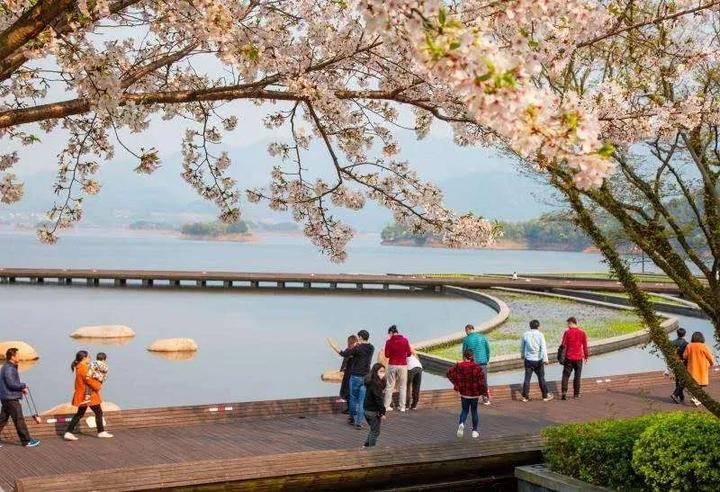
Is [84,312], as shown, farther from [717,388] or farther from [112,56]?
[112,56]

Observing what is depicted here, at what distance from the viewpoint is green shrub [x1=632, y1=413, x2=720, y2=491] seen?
13367 millimetres

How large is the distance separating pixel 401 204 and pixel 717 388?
50.2ft

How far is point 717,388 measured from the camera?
24.6m

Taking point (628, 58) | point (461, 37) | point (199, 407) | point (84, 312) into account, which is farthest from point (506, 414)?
point (84, 312)

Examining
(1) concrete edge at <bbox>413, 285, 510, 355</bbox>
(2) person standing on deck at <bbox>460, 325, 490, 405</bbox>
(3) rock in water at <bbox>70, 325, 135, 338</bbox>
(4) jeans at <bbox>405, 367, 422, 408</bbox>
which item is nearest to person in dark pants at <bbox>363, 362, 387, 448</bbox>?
(4) jeans at <bbox>405, 367, 422, 408</bbox>

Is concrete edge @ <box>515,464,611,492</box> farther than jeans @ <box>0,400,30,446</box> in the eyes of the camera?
No

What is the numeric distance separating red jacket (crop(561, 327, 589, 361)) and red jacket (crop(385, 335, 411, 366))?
4.47m

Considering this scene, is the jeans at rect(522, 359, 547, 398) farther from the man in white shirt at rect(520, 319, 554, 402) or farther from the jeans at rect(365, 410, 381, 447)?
the jeans at rect(365, 410, 381, 447)

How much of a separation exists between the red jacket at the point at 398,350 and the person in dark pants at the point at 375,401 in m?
2.73

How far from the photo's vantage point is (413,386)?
19969 millimetres

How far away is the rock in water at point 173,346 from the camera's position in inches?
1603

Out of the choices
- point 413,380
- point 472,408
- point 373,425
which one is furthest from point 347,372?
point 472,408

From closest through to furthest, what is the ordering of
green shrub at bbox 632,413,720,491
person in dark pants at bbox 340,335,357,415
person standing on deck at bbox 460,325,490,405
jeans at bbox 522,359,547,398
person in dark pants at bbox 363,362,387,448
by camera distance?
green shrub at bbox 632,413,720,491
person in dark pants at bbox 363,362,387,448
person in dark pants at bbox 340,335,357,415
person standing on deck at bbox 460,325,490,405
jeans at bbox 522,359,547,398

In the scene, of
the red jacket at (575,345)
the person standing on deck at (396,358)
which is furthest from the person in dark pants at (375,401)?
the red jacket at (575,345)
